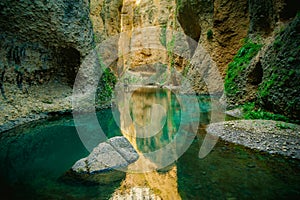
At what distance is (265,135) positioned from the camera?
5707 millimetres

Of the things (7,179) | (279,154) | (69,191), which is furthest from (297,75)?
(7,179)

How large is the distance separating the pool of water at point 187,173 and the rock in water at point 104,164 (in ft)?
0.74

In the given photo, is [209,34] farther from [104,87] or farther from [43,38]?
[43,38]

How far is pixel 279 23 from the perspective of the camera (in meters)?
9.48

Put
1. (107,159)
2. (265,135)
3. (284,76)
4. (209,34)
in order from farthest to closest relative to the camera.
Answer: (209,34)
(284,76)
(265,135)
(107,159)

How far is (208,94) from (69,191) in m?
15.2

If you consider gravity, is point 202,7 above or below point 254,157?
above

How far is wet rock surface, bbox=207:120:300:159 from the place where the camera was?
16.4 ft

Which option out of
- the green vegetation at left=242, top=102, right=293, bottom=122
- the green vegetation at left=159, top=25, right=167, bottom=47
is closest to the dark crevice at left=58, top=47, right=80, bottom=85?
the green vegetation at left=242, top=102, right=293, bottom=122

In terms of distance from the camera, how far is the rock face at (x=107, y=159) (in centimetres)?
441

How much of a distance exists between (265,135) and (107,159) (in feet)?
13.9

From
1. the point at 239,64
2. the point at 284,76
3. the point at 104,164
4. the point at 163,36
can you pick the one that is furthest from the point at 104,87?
the point at 163,36

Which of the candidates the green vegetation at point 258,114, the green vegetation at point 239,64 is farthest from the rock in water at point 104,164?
the green vegetation at point 239,64

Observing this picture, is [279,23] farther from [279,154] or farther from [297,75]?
[279,154]
